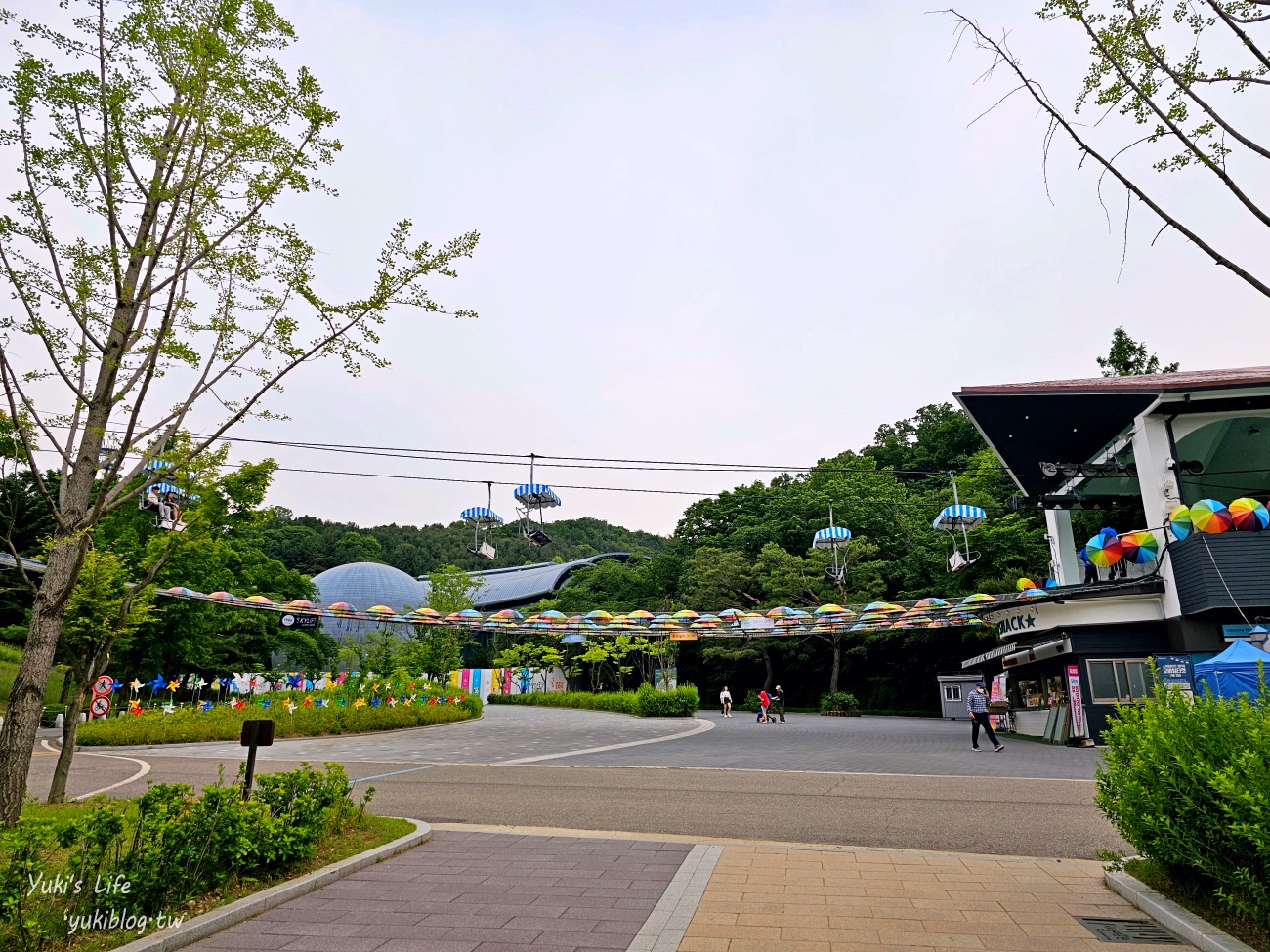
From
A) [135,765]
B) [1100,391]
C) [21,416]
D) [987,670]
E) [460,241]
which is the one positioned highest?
[1100,391]

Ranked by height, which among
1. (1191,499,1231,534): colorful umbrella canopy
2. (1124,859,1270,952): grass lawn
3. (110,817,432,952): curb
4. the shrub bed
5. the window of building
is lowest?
(110,817,432,952): curb

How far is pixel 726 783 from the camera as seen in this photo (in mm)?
12578

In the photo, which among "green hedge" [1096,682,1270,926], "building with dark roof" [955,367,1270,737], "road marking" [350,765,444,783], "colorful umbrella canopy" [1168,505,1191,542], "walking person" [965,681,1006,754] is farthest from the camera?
"walking person" [965,681,1006,754]

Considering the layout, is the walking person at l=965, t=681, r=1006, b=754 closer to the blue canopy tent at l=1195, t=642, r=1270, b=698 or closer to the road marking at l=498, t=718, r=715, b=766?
the blue canopy tent at l=1195, t=642, r=1270, b=698

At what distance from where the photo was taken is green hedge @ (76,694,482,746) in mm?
22000

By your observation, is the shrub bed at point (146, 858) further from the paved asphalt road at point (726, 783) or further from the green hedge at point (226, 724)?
the green hedge at point (226, 724)

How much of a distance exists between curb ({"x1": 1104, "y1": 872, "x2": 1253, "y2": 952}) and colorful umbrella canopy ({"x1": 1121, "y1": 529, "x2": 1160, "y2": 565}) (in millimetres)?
14753

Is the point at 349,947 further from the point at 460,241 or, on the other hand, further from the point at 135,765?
the point at 135,765

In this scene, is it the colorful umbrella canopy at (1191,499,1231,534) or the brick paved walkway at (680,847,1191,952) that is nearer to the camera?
the brick paved walkway at (680,847,1191,952)

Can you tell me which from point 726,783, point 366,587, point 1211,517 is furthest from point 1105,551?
point 366,587

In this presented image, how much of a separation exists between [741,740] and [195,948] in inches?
751

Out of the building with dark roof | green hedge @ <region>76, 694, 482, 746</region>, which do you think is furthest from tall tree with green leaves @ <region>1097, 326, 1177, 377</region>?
green hedge @ <region>76, 694, 482, 746</region>

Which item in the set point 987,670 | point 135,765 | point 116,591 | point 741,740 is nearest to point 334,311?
point 116,591

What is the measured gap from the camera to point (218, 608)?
3572 cm
